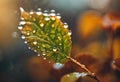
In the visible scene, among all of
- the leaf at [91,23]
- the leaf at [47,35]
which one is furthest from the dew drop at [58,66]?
the leaf at [91,23]

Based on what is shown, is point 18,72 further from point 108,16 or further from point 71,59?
point 108,16

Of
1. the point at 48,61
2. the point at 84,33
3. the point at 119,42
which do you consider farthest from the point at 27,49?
the point at 119,42

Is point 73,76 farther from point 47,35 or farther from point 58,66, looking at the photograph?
point 47,35

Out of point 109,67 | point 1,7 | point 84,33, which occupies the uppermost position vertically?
point 1,7

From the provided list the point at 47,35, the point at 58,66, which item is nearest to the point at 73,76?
the point at 58,66

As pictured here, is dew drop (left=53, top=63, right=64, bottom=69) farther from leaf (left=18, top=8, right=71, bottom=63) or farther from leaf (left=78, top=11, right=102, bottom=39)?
leaf (left=78, top=11, right=102, bottom=39)

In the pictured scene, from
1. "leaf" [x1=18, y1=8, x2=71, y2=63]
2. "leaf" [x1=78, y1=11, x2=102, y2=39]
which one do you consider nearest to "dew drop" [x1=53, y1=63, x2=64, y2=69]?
"leaf" [x1=18, y1=8, x2=71, y2=63]

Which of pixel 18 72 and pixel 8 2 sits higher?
pixel 8 2
